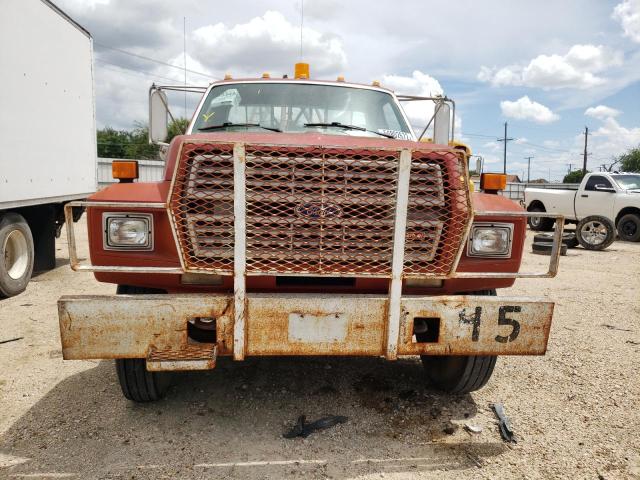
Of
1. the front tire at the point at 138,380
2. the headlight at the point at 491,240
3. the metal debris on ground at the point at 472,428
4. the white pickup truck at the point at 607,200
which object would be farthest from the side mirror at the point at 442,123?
the white pickup truck at the point at 607,200

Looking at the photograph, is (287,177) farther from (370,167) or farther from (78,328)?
(78,328)

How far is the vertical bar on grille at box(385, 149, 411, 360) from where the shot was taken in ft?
8.21

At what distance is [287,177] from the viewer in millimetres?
2531

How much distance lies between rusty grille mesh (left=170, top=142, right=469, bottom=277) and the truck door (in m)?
13.7

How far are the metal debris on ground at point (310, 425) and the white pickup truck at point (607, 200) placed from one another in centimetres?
1300

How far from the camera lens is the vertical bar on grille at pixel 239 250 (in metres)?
2.45

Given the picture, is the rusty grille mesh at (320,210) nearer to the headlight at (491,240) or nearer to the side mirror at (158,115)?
the headlight at (491,240)

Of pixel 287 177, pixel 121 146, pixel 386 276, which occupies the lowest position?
pixel 386 276

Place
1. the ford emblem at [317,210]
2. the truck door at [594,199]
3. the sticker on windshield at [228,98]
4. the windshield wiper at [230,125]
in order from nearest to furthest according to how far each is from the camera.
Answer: the ford emblem at [317,210] < the windshield wiper at [230,125] < the sticker on windshield at [228,98] < the truck door at [594,199]

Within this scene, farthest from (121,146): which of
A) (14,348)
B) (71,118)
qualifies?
(14,348)

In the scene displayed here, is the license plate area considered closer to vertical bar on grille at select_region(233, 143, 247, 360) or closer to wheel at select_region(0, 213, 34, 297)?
vertical bar on grille at select_region(233, 143, 247, 360)

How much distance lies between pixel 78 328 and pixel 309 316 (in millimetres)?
1171

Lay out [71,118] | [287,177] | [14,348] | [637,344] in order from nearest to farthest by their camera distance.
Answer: [287,177] → [14,348] → [637,344] → [71,118]

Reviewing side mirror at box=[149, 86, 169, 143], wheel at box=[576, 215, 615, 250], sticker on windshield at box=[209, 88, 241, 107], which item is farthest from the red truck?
wheel at box=[576, 215, 615, 250]
